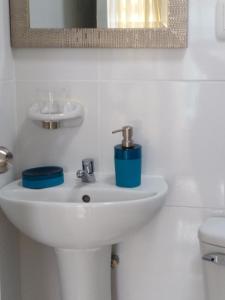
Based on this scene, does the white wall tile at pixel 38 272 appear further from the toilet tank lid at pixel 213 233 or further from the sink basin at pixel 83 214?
the toilet tank lid at pixel 213 233

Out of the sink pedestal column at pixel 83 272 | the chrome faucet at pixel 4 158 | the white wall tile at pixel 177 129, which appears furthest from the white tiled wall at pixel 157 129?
the chrome faucet at pixel 4 158

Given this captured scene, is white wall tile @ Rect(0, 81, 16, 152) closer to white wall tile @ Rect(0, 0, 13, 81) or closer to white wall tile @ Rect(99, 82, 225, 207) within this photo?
white wall tile @ Rect(0, 0, 13, 81)

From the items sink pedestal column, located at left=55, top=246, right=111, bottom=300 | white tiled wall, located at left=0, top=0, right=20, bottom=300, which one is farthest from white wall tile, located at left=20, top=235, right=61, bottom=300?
sink pedestal column, located at left=55, top=246, right=111, bottom=300

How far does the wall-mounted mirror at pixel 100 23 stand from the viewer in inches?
46.3

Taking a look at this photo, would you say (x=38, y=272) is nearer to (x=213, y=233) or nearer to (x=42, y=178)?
(x=42, y=178)

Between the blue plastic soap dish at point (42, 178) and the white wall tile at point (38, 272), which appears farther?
the white wall tile at point (38, 272)

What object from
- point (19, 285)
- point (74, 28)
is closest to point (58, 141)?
point (74, 28)

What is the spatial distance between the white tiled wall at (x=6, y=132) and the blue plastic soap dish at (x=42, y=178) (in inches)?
2.9

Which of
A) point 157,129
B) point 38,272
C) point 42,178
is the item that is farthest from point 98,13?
point 38,272

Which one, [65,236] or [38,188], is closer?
[65,236]

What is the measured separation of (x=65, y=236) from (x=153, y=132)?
1.29 feet

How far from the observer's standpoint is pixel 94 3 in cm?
121

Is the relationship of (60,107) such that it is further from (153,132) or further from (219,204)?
(219,204)

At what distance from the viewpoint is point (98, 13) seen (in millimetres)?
1218
